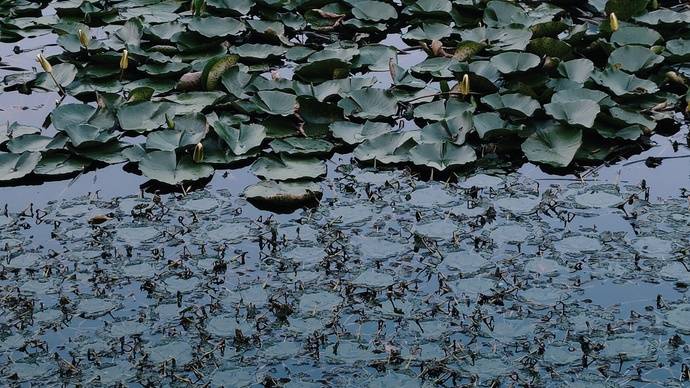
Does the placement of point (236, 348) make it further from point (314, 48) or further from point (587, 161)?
point (314, 48)

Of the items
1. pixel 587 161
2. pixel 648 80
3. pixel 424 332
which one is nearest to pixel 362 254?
pixel 424 332

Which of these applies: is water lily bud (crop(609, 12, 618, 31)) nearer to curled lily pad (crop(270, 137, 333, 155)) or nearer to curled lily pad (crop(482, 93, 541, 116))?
curled lily pad (crop(482, 93, 541, 116))

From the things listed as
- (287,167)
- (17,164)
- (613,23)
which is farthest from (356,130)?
(613,23)

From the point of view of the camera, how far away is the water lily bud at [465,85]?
5578mm

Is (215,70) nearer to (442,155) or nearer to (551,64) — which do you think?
(442,155)

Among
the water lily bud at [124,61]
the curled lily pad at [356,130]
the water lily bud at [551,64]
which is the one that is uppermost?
the water lily bud at [551,64]

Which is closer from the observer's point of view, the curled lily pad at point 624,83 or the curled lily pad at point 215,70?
the curled lily pad at point 624,83

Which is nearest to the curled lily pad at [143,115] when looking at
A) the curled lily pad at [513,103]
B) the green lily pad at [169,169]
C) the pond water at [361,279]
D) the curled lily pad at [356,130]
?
the pond water at [361,279]

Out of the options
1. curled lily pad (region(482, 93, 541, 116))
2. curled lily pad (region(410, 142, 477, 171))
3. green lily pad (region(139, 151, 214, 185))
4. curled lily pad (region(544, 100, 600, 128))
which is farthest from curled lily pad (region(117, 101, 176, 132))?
curled lily pad (region(544, 100, 600, 128))

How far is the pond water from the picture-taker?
370cm

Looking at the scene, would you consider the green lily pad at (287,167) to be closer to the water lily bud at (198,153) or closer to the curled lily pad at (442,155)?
the water lily bud at (198,153)

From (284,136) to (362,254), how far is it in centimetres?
116

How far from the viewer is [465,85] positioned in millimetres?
5594

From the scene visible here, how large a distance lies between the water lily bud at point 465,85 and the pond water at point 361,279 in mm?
→ 616
